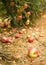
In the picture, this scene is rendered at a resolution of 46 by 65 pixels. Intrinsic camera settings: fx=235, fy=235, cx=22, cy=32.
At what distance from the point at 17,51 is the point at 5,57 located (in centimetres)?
33

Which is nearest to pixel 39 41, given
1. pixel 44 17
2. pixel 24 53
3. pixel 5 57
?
pixel 24 53

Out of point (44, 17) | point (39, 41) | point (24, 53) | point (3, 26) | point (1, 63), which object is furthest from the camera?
point (44, 17)

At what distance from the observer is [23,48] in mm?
3422

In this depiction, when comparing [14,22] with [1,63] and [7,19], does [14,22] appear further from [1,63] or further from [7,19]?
[1,63]

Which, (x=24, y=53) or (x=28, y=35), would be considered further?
(x=28, y=35)

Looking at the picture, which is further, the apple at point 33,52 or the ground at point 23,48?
Result: the apple at point 33,52

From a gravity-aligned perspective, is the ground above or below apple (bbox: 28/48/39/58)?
below

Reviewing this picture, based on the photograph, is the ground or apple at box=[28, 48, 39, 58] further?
apple at box=[28, 48, 39, 58]

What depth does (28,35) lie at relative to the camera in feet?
12.4

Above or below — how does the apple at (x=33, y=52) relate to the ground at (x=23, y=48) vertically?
above

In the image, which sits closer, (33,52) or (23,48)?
(33,52)

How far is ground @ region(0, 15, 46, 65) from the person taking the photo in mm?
3066

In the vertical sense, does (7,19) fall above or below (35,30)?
above

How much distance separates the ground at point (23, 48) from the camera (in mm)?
→ 3066
